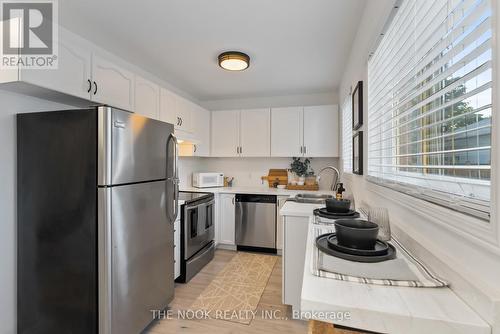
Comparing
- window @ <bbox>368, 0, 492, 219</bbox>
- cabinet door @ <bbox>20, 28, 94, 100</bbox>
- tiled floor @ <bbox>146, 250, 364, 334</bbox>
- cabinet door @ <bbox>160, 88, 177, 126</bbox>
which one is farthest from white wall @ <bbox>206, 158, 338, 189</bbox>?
window @ <bbox>368, 0, 492, 219</bbox>

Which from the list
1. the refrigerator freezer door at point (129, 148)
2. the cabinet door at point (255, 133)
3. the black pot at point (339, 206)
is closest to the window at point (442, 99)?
the black pot at point (339, 206)

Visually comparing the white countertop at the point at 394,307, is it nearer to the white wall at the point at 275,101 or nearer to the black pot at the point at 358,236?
the black pot at the point at 358,236

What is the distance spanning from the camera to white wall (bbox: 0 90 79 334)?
66.7 inches

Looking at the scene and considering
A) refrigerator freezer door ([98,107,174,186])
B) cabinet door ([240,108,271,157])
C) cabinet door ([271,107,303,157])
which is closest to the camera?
refrigerator freezer door ([98,107,174,186])

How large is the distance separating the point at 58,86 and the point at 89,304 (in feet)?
4.85

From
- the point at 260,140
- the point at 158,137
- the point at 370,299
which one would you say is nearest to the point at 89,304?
the point at 158,137

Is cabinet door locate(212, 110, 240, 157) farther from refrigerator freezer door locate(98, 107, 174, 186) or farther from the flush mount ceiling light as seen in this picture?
refrigerator freezer door locate(98, 107, 174, 186)

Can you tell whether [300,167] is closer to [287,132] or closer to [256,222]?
[287,132]

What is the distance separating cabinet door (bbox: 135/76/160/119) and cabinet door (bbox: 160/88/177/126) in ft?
0.23

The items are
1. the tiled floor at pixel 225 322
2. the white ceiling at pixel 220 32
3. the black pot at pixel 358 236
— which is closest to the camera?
the black pot at pixel 358 236

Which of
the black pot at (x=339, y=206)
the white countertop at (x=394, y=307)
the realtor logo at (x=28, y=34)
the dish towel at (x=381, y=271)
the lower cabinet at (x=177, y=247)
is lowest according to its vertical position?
the lower cabinet at (x=177, y=247)

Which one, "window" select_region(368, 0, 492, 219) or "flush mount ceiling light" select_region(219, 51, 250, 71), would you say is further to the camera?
"flush mount ceiling light" select_region(219, 51, 250, 71)

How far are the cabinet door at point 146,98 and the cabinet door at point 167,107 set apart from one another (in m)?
0.07

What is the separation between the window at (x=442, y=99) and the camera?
0.62 metres
